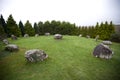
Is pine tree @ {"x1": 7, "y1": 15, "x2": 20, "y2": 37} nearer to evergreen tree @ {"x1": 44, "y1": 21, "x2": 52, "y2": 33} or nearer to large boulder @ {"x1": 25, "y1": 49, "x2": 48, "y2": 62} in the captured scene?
evergreen tree @ {"x1": 44, "y1": 21, "x2": 52, "y2": 33}

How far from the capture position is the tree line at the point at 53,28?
169 feet

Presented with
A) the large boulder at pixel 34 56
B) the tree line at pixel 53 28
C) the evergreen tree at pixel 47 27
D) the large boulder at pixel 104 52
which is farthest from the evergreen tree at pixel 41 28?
the large boulder at pixel 104 52

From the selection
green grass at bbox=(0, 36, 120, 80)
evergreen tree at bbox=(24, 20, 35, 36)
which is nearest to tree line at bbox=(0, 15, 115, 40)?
evergreen tree at bbox=(24, 20, 35, 36)

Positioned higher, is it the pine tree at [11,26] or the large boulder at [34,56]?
the pine tree at [11,26]

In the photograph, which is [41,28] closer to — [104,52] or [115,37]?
[115,37]

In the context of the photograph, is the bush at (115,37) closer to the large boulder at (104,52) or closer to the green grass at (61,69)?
the large boulder at (104,52)

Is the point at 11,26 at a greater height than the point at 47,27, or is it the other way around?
the point at 11,26

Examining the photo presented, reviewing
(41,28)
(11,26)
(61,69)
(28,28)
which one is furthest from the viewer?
(41,28)

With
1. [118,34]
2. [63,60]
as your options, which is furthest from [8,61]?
[118,34]

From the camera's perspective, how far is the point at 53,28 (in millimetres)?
67438

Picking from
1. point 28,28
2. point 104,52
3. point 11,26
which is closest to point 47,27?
point 28,28

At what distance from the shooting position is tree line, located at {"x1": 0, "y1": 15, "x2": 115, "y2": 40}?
51500 millimetres

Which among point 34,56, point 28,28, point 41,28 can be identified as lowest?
point 34,56

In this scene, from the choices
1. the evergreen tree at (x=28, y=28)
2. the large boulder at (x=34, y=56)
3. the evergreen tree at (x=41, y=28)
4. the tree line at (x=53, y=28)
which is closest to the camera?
the large boulder at (x=34, y=56)
